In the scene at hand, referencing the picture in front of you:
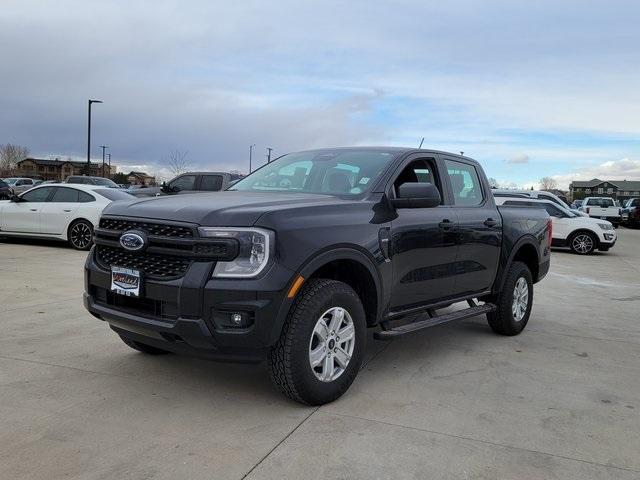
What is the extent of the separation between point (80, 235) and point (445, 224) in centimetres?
962

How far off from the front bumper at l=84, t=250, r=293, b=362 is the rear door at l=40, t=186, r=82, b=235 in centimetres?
978

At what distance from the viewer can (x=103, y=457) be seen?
10.2 feet

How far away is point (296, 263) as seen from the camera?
3.59 m

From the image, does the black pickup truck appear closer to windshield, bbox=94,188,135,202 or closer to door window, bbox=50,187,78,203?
windshield, bbox=94,188,135,202

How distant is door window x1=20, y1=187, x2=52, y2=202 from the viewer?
12812 mm

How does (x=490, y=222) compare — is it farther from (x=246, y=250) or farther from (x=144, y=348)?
(x=144, y=348)

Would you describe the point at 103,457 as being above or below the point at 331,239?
below

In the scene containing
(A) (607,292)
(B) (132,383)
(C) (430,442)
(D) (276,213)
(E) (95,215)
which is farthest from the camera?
(E) (95,215)

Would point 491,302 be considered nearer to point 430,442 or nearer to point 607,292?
point 430,442

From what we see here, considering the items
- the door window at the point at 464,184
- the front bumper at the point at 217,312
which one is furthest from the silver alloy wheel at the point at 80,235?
the front bumper at the point at 217,312

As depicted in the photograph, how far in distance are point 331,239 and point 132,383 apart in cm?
179

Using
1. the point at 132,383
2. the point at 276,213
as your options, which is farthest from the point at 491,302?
the point at 132,383

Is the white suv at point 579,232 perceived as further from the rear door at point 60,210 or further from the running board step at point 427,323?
the running board step at point 427,323

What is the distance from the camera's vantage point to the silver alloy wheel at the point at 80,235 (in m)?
12.4
